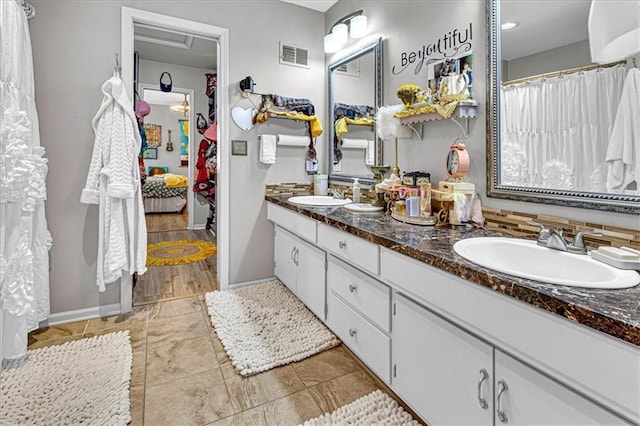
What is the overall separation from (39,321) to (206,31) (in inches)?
95.9

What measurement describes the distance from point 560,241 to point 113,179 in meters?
2.57

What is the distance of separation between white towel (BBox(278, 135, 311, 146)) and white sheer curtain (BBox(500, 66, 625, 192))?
1.85 metres

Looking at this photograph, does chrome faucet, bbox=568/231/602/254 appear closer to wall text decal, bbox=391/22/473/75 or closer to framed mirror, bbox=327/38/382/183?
wall text decal, bbox=391/22/473/75

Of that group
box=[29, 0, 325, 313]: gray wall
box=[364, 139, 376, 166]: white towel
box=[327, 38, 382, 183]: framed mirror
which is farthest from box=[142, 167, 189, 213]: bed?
box=[364, 139, 376, 166]: white towel

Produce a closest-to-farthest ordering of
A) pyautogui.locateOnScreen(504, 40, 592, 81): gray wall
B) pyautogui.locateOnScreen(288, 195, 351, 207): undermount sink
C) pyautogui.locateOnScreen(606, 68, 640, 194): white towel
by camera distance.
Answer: pyautogui.locateOnScreen(606, 68, 640, 194): white towel, pyautogui.locateOnScreen(504, 40, 592, 81): gray wall, pyautogui.locateOnScreen(288, 195, 351, 207): undermount sink

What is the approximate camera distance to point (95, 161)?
233 cm

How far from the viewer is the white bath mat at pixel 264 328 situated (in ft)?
6.49

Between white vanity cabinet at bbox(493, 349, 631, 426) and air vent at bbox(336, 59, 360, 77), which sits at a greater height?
air vent at bbox(336, 59, 360, 77)

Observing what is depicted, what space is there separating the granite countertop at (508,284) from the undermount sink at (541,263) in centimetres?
3

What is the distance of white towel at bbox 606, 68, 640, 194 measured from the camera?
116 centimetres

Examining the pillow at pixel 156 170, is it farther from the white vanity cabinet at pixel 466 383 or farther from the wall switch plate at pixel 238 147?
the white vanity cabinet at pixel 466 383

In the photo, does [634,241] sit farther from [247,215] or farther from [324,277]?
[247,215]

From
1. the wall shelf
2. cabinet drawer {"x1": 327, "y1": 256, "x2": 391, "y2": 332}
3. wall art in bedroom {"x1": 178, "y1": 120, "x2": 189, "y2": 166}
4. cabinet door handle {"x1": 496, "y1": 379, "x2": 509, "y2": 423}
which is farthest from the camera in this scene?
wall art in bedroom {"x1": 178, "y1": 120, "x2": 189, "y2": 166}

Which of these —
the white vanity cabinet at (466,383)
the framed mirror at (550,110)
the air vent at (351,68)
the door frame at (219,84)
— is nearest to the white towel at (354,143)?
the air vent at (351,68)
